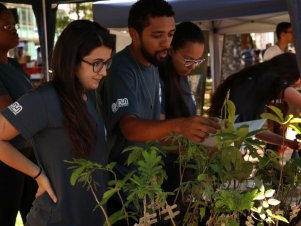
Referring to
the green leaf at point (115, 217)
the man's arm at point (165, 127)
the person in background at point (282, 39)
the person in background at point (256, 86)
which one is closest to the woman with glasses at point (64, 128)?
the man's arm at point (165, 127)

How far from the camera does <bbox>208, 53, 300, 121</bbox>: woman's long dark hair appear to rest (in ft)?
9.79

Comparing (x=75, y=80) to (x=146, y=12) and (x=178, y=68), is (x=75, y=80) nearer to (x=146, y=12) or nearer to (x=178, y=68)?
(x=146, y=12)

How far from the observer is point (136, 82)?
6.77 feet

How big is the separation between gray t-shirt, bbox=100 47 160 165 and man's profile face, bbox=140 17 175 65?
0.06 meters

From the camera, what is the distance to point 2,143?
1722 mm

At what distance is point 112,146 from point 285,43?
14.6 ft

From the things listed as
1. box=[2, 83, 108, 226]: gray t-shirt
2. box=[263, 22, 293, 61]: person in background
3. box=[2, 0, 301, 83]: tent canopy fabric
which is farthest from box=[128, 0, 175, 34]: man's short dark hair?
box=[263, 22, 293, 61]: person in background

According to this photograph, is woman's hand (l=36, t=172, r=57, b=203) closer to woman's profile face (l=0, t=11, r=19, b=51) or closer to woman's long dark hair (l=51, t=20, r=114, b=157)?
woman's long dark hair (l=51, t=20, r=114, b=157)

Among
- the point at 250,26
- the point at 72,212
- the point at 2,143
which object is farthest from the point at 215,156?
the point at 250,26

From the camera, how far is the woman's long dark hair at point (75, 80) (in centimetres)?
171

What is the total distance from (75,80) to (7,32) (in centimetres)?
115

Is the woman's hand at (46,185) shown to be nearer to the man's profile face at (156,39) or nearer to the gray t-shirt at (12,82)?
the man's profile face at (156,39)

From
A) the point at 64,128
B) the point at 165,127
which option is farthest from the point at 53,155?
the point at 165,127

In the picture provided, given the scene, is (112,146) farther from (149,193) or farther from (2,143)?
(149,193)
